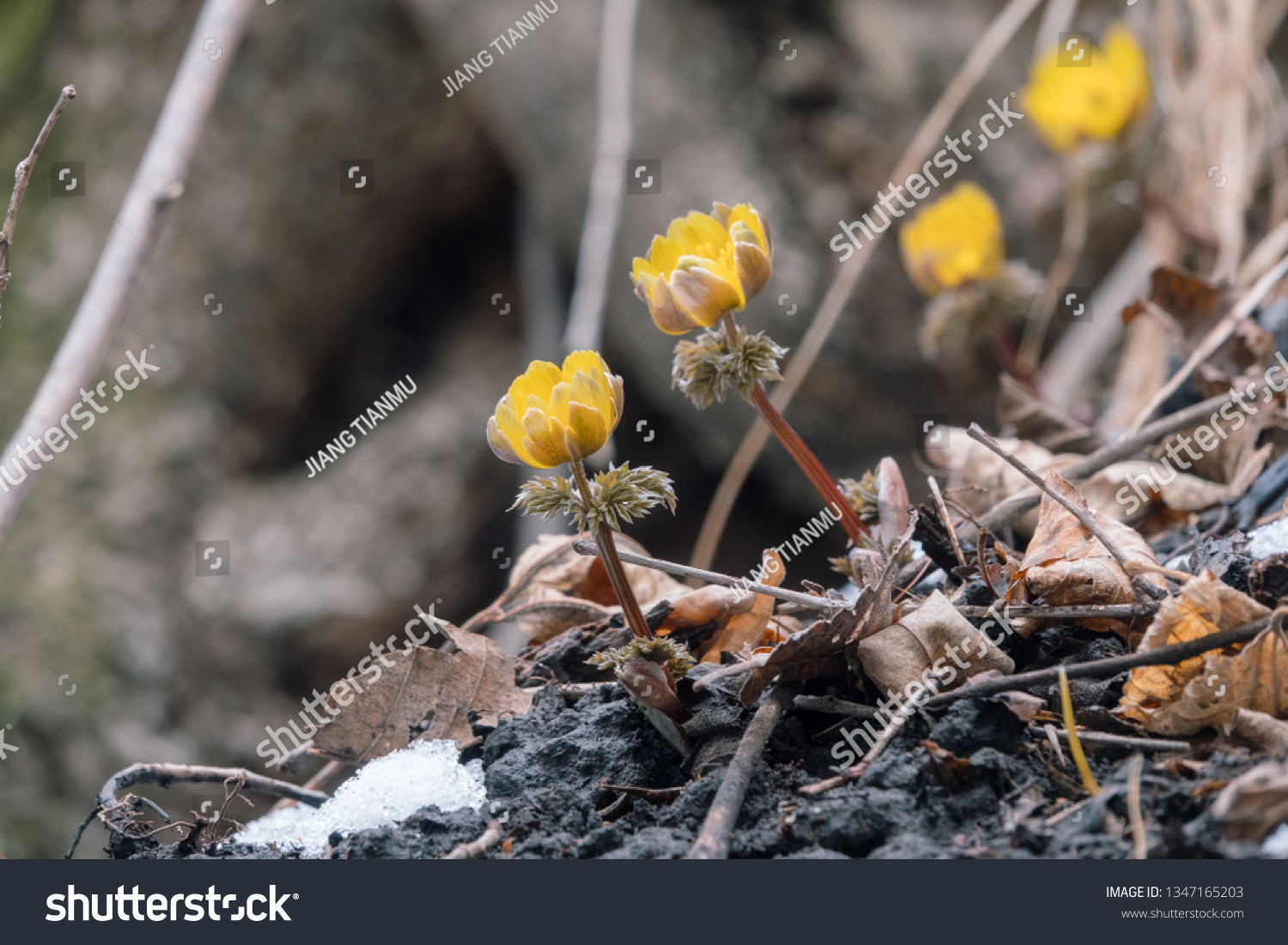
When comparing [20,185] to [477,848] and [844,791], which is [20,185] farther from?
[844,791]

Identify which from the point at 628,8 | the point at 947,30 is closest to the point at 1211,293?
the point at 628,8

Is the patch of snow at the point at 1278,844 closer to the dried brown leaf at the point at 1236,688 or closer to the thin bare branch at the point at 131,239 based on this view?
the dried brown leaf at the point at 1236,688

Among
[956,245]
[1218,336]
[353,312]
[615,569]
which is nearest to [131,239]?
[615,569]

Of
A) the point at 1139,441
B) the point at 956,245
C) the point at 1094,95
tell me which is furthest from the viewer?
the point at 1094,95

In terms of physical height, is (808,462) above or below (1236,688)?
above

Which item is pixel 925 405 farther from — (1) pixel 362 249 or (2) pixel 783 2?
(1) pixel 362 249

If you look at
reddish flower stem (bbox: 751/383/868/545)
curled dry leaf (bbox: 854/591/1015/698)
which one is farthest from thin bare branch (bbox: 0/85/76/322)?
curled dry leaf (bbox: 854/591/1015/698)

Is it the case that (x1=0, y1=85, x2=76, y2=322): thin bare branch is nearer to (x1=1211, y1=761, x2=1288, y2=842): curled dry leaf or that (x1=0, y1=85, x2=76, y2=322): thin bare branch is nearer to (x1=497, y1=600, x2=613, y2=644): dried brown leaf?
(x1=497, y1=600, x2=613, y2=644): dried brown leaf

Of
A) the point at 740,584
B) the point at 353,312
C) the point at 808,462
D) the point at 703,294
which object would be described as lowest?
the point at 740,584
